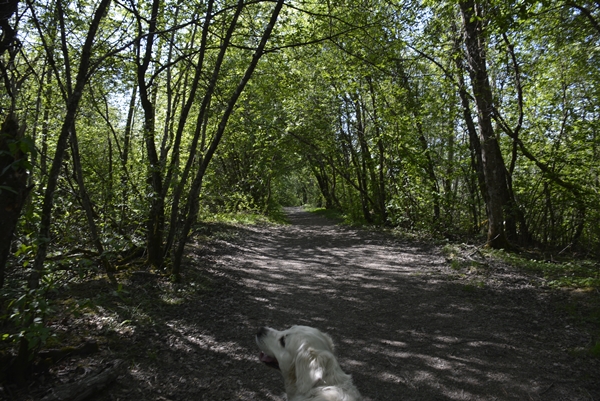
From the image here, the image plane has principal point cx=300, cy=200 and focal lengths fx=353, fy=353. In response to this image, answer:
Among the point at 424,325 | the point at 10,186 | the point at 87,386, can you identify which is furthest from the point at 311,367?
the point at 424,325

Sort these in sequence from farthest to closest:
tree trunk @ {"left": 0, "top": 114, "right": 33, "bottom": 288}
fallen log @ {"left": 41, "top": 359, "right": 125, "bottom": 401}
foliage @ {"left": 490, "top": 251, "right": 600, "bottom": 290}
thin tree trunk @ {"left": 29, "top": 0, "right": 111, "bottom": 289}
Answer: foliage @ {"left": 490, "top": 251, "right": 600, "bottom": 290}, thin tree trunk @ {"left": 29, "top": 0, "right": 111, "bottom": 289}, fallen log @ {"left": 41, "top": 359, "right": 125, "bottom": 401}, tree trunk @ {"left": 0, "top": 114, "right": 33, "bottom": 288}

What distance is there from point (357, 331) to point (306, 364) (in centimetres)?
284

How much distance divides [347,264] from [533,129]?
702cm

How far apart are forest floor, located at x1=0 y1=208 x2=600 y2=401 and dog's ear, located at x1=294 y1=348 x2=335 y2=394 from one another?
51.9 inches

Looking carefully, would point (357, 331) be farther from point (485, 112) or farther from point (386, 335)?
point (485, 112)

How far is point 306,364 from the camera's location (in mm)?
2562

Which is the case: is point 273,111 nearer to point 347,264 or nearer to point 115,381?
point 347,264

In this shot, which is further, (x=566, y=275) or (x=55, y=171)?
(x=566, y=275)

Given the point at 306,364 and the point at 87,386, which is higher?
the point at 306,364

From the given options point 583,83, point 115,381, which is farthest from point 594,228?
point 115,381

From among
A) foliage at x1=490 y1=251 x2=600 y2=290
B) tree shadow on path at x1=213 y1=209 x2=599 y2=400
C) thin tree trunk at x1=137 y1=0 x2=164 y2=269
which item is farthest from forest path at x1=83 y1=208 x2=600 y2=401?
thin tree trunk at x1=137 y1=0 x2=164 y2=269

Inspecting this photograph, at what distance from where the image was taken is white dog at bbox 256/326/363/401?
236 centimetres

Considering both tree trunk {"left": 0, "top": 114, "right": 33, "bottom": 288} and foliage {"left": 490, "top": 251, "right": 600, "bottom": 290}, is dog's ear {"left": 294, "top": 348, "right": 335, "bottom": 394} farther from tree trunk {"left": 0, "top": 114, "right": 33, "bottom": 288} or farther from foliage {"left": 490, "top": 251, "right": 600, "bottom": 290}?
foliage {"left": 490, "top": 251, "right": 600, "bottom": 290}

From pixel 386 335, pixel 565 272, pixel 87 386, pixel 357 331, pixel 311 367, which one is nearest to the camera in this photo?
pixel 311 367
